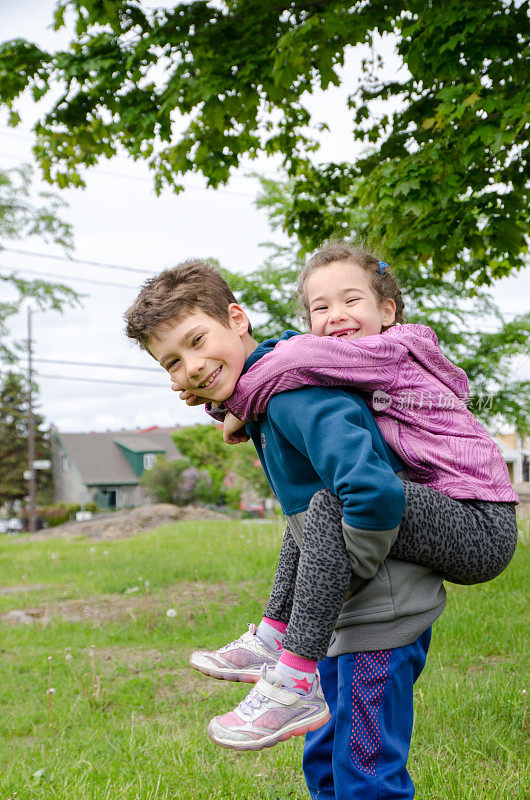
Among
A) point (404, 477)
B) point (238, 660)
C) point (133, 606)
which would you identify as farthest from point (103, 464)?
point (404, 477)

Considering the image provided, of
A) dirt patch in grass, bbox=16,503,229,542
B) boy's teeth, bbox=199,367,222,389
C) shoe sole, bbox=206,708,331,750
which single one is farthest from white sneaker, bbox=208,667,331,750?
dirt patch in grass, bbox=16,503,229,542

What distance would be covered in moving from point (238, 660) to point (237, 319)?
0.91m

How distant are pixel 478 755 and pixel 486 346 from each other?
1646 centimetres

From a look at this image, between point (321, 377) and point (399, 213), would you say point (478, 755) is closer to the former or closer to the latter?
point (321, 377)

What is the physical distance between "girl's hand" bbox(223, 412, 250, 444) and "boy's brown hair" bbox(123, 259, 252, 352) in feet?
0.90

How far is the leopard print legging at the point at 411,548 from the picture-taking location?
1.54m

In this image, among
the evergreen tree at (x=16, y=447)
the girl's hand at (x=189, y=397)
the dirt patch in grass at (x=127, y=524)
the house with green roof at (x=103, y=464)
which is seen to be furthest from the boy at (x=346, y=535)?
the house with green roof at (x=103, y=464)

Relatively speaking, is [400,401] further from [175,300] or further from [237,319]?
[175,300]

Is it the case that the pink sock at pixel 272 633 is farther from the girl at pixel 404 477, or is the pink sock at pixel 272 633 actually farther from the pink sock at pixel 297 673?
the pink sock at pixel 297 673

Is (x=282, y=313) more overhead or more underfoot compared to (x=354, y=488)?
more overhead

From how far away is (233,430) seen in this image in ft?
6.39

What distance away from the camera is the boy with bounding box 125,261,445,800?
149cm

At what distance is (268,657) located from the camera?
191 centimetres

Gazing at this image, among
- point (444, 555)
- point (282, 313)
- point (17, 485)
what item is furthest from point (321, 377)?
point (17, 485)
